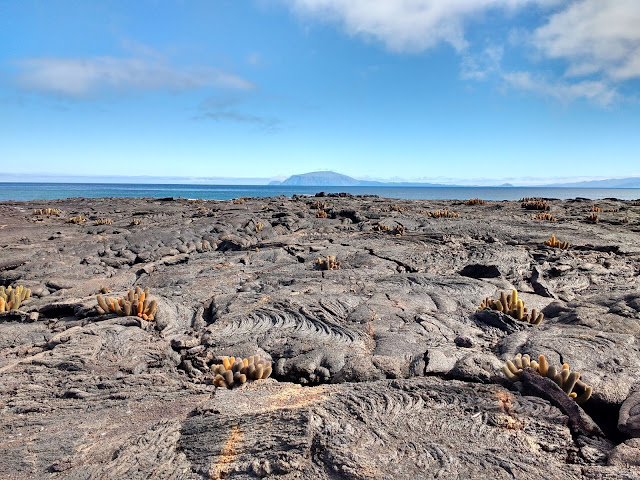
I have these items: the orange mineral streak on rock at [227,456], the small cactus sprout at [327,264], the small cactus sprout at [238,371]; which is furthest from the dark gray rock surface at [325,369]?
the small cactus sprout at [327,264]

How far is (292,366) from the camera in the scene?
5848mm

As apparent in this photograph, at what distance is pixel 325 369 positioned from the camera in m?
5.73

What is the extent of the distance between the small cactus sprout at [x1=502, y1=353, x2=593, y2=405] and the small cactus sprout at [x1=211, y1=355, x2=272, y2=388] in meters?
3.49

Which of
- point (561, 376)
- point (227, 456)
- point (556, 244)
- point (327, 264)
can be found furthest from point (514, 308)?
point (556, 244)

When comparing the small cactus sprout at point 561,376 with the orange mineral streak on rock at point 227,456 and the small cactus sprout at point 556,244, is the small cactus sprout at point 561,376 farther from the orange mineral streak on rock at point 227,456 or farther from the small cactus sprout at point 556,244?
the small cactus sprout at point 556,244

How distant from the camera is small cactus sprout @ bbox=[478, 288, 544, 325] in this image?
737 centimetres

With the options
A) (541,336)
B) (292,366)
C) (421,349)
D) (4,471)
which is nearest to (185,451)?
(4,471)

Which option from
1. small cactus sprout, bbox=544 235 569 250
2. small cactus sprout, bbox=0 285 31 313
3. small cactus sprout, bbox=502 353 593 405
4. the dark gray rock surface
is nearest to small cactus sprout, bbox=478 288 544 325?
the dark gray rock surface

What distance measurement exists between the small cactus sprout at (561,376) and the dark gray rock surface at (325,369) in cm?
17

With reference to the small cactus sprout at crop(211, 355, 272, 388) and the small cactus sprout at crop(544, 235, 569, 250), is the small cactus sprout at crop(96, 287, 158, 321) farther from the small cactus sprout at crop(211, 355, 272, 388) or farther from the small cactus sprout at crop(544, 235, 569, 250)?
the small cactus sprout at crop(544, 235, 569, 250)

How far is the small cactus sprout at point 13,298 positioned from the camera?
315 inches

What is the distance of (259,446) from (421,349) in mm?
3333

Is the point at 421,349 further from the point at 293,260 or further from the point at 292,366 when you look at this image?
the point at 293,260

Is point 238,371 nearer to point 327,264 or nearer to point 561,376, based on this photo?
point 561,376
